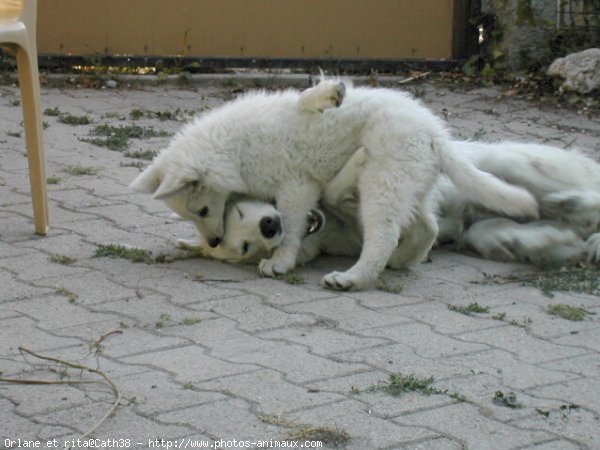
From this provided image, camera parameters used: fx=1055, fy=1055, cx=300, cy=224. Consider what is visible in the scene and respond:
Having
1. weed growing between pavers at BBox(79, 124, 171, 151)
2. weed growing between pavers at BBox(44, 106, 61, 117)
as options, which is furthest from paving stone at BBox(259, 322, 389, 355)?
weed growing between pavers at BBox(44, 106, 61, 117)

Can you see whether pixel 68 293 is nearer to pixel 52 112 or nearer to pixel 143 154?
pixel 143 154

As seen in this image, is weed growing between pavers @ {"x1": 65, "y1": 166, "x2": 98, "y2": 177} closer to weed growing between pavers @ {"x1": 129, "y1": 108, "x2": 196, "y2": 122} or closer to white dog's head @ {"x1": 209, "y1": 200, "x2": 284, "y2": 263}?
weed growing between pavers @ {"x1": 129, "y1": 108, "x2": 196, "y2": 122}

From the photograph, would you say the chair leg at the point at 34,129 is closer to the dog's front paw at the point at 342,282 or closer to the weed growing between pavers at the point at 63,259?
the weed growing between pavers at the point at 63,259

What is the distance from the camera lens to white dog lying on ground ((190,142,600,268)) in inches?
201

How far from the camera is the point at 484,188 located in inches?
189

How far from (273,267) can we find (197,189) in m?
0.54

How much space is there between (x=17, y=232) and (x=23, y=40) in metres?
1.02

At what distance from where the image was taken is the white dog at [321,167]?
4824 mm

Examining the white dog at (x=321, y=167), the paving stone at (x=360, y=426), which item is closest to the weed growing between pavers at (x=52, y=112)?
the white dog at (x=321, y=167)

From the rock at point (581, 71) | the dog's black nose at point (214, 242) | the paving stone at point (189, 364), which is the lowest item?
the paving stone at point (189, 364)

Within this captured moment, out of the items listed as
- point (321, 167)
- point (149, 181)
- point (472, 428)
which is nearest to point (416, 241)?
point (321, 167)

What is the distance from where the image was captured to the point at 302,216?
5133mm

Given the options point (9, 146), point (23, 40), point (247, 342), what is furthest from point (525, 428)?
point (9, 146)

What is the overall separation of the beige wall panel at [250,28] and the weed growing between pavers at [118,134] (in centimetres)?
195
